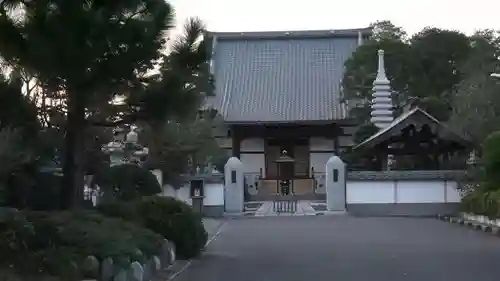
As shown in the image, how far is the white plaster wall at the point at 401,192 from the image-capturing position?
92.6 ft

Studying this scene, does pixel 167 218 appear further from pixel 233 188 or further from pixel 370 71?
pixel 370 71

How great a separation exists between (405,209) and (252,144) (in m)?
13.2

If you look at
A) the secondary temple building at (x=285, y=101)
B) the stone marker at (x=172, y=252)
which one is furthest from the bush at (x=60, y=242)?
the secondary temple building at (x=285, y=101)

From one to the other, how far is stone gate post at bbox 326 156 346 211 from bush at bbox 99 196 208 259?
14910 mm

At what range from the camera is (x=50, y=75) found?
11070 millimetres

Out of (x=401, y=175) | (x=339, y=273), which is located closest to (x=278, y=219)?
(x=401, y=175)

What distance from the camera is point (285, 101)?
4016 centimetres

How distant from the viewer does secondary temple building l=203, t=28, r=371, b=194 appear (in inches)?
1539

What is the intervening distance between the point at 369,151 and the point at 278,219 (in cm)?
610

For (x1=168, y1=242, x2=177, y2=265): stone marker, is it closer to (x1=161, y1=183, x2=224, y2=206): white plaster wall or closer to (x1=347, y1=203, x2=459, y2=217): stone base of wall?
(x1=347, y1=203, x2=459, y2=217): stone base of wall

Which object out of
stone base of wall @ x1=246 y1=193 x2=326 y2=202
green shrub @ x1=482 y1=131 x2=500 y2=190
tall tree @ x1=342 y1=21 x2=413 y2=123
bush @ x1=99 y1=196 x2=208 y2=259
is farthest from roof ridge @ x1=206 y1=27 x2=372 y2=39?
bush @ x1=99 y1=196 x2=208 y2=259

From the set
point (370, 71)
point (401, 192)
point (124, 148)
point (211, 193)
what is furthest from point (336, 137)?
point (124, 148)

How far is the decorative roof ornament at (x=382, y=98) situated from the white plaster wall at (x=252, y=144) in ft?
23.1

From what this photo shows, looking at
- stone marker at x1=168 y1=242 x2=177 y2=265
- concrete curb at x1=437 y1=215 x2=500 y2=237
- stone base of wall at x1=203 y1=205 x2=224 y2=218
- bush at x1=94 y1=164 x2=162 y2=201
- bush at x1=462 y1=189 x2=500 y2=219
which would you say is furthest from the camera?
stone base of wall at x1=203 y1=205 x2=224 y2=218
